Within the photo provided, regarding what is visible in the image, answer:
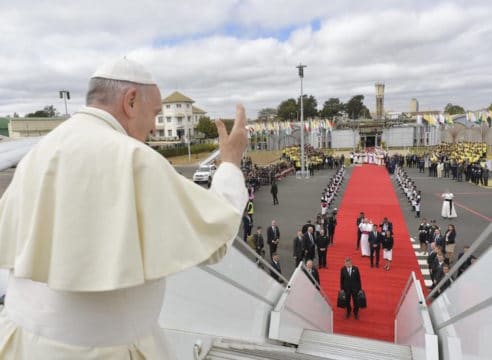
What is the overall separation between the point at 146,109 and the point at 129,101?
73 mm

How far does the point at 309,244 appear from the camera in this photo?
1155cm

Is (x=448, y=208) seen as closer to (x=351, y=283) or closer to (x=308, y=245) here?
(x=308, y=245)

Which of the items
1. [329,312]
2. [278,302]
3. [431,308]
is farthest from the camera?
[329,312]

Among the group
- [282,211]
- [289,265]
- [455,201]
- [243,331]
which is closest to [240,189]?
[243,331]

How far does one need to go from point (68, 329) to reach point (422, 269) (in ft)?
40.4

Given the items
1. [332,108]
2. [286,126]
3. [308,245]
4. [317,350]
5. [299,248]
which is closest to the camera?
[317,350]

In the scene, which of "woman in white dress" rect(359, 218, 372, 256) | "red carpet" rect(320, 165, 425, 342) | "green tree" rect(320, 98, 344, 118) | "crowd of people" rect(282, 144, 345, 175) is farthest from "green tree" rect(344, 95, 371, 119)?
"woman in white dress" rect(359, 218, 372, 256)

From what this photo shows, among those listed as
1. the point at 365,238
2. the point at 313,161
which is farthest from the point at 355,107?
the point at 365,238

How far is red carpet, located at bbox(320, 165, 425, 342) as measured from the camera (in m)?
8.93

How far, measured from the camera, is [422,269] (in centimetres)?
1173

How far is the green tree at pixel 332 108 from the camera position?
10069cm

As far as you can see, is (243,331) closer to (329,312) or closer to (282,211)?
(329,312)

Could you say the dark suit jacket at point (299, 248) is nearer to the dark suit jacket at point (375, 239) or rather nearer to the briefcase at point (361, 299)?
the dark suit jacket at point (375, 239)

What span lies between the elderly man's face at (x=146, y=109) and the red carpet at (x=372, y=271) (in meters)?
8.46
